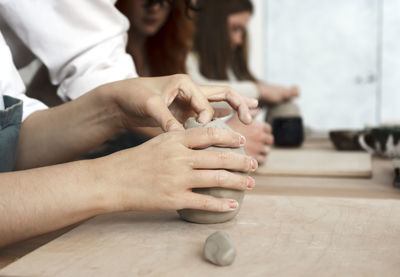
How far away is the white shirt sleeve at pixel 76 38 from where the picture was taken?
1.06 m

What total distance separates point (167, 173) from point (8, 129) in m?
0.34

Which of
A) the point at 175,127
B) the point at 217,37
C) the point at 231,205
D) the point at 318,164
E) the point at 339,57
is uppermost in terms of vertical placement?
the point at 175,127

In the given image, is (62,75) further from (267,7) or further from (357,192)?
(267,7)

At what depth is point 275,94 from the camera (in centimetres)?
222

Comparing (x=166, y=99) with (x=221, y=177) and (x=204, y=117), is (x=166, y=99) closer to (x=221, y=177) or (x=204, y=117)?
(x=204, y=117)

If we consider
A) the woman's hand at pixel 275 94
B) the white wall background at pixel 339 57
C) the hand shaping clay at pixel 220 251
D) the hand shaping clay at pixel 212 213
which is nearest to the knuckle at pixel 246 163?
the hand shaping clay at pixel 212 213

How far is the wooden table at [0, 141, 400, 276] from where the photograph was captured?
1.47ft

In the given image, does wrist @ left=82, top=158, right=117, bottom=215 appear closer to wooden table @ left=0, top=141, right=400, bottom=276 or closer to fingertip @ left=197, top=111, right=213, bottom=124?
wooden table @ left=0, top=141, right=400, bottom=276

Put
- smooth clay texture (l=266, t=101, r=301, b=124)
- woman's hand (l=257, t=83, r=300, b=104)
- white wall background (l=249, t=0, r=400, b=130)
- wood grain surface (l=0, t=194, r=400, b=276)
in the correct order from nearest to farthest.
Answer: wood grain surface (l=0, t=194, r=400, b=276) < smooth clay texture (l=266, t=101, r=301, b=124) < woman's hand (l=257, t=83, r=300, b=104) < white wall background (l=249, t=0, r=400, b=130)

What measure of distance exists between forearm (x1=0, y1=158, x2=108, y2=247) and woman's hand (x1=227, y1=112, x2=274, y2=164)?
656 millimetres

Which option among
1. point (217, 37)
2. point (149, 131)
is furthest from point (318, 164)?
point (217, 37)

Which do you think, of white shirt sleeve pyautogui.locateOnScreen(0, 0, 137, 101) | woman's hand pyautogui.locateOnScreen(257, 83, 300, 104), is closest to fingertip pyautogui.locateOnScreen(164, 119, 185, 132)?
white shirt sleeve pyautogui.locateOnScreen(0, 0, 137, 101)

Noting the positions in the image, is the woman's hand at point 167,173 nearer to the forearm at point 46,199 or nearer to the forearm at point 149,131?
the forearm at point 46,199

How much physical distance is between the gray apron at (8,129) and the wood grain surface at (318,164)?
2.12 feet
